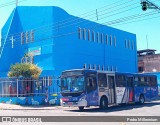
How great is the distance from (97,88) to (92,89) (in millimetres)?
634

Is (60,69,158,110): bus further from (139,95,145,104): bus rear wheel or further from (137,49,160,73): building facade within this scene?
(137,49,160,73): building facade

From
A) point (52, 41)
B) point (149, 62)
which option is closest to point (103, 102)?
point (52, 41)

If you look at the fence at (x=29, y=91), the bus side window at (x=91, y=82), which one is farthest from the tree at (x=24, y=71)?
the bus side window at (x=91, y=82)

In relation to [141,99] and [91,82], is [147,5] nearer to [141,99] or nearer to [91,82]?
[91,82]

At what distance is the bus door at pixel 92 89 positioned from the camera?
73.0ft

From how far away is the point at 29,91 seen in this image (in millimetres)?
29984

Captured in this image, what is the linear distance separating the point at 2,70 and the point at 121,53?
20.5 m

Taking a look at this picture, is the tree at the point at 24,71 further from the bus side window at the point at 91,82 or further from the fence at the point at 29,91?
the bus side window at the point at 91,82

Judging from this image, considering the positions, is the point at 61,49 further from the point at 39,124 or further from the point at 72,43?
the point at 39,124

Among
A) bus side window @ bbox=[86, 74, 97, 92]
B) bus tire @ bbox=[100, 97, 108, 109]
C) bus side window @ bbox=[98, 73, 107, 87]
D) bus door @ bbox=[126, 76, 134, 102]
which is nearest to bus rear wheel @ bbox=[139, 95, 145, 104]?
bus door @ bbox=[126, 76, 134, 102]

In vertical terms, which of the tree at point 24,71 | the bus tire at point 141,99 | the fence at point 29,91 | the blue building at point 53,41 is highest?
the blue building at point 53,41

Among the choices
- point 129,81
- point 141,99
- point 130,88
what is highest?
point 129,81

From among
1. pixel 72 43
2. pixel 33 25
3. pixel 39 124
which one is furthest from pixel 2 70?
pixel 39 124

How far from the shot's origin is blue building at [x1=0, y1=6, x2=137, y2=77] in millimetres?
38094
